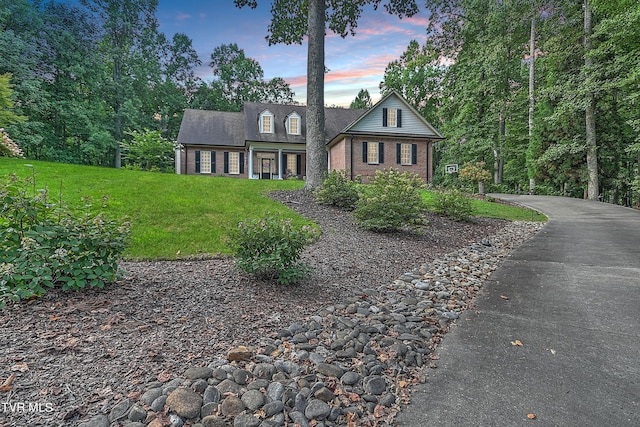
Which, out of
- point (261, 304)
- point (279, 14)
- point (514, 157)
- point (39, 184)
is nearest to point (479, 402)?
point (261, 304)

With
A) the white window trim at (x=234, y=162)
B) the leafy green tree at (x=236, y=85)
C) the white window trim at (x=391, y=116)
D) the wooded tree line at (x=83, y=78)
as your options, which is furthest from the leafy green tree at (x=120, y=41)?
the white window trim at (x=391, y=116)

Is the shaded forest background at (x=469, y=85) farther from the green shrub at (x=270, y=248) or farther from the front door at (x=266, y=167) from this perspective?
the green shrub at (x=270, y=248)

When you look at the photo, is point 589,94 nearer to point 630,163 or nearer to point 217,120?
point 630,163

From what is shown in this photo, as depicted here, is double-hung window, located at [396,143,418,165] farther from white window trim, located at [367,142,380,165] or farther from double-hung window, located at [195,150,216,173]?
double-hung window, located at [195,150,216,173]

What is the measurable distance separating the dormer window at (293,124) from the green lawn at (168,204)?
11154 millimetres

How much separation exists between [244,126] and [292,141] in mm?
3753

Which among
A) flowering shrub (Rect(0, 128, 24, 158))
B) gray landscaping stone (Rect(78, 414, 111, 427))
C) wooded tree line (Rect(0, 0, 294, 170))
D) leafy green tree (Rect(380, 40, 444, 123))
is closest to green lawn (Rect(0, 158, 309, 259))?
gray landscaping stone (Rect(78, 414, 111, 427))

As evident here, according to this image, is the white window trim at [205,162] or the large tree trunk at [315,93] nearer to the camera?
the large tree trunk at [315,93]

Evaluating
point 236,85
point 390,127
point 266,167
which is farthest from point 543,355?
point 236,85

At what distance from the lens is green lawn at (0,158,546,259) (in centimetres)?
518

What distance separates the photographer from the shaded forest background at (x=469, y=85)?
49.3 feet

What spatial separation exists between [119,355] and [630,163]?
23.9 meters

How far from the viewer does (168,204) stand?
695 centimetres

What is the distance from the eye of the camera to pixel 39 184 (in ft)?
25.0
